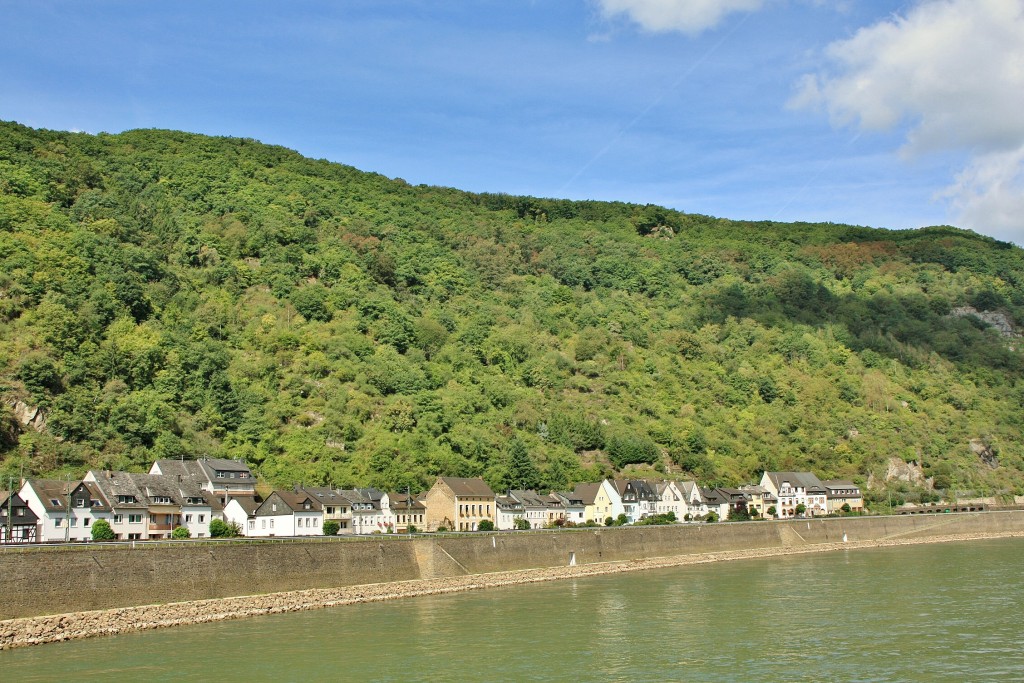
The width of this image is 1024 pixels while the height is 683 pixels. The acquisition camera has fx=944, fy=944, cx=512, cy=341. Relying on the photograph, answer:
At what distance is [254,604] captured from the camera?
4234 centimetres

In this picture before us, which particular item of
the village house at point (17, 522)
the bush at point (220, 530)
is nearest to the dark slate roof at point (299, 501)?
the bush at point (220, 530)

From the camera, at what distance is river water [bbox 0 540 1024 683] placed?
31.0m

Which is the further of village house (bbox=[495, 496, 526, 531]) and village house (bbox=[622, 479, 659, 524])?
village house (bbox=[622, 479, 659, 524])

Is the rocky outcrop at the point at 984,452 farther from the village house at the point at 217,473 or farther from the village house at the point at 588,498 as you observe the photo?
the village house at the point at 217,473

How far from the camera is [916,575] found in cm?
5922

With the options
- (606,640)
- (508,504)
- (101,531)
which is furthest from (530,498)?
(606,640)

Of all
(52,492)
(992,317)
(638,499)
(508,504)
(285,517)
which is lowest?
(638,499)

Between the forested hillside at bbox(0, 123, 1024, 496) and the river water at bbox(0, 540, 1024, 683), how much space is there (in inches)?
1315

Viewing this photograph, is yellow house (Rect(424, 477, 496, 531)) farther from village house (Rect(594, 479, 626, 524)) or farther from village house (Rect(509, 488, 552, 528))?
village house (Rect(594, 479, 626, 524))

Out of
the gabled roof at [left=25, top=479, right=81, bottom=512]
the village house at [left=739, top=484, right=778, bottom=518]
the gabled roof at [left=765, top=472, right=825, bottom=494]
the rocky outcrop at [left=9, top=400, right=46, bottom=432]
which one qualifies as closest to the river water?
the gabled roof at [left=25, top=479, right=81, bottom=512]

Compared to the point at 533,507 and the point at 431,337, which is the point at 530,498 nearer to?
the point at 533,507

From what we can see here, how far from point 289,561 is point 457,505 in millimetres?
33405

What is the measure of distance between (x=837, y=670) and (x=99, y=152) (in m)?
140

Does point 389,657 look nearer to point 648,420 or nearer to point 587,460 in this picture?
Answer: point 587,460
